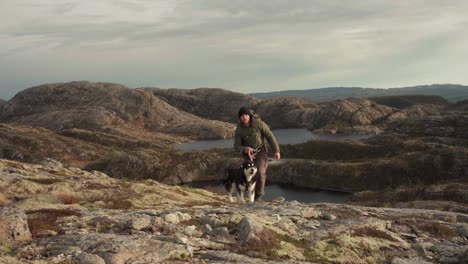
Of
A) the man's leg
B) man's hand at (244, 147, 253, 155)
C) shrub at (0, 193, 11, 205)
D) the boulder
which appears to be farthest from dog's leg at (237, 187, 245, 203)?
the boulder

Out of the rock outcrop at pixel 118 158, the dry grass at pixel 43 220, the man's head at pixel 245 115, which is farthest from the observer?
the rock outcrop at pixel 118 158

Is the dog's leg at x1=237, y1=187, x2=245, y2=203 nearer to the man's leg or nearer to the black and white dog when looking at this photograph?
the black and white dog

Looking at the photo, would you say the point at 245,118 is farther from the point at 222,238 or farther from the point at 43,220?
the point at 43,220

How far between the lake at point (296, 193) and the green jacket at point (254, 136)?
77667 millimetres

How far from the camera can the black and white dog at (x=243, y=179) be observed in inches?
789

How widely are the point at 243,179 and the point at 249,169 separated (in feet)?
3.61

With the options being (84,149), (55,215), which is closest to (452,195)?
(55,215)

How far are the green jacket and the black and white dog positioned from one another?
36.7 inches

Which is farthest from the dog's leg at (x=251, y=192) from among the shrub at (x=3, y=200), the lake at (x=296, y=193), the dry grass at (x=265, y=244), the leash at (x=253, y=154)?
the lake at (x=296, y=193)

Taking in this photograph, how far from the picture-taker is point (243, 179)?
20859mm

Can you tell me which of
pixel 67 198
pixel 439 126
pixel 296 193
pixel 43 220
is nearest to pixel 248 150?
pixel 43 220

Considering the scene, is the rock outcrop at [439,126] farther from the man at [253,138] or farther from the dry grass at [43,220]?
the dry grass at [43,220]

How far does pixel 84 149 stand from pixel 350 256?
15959 cm

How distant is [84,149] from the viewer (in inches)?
6235
